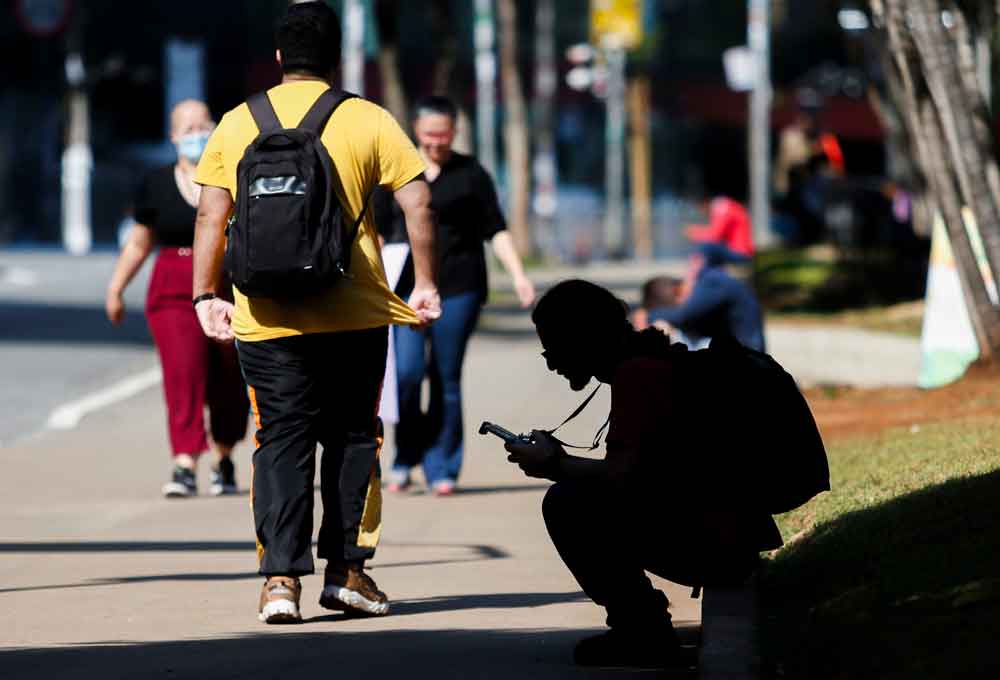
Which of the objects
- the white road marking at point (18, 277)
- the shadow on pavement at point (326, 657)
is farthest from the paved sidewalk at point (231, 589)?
the white road marking at point (18, 277)

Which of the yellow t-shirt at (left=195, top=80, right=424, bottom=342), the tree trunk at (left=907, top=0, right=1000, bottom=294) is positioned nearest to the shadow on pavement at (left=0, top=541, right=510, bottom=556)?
the yellow t-shirt at (left=195, top=80, right=424, bottom=342)

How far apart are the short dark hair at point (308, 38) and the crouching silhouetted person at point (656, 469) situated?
4.65 ft

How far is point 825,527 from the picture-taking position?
301 inches

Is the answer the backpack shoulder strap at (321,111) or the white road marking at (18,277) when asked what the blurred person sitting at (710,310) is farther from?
the white road marking at (18,277)

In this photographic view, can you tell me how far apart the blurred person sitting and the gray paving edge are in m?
6.08

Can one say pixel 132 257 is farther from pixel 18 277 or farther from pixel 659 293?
pixel 18 277

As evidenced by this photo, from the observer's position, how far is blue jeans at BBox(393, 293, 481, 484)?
10.8 m

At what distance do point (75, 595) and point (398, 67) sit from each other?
20.3 meters

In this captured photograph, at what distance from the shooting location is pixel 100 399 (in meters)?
16.3

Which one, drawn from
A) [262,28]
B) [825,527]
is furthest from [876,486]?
[262,28]

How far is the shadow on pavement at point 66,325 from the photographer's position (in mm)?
22422

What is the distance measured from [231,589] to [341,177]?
1708 millimetres

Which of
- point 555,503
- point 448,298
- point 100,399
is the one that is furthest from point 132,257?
point 100,399

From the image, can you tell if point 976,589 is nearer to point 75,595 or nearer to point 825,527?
point 825,527
